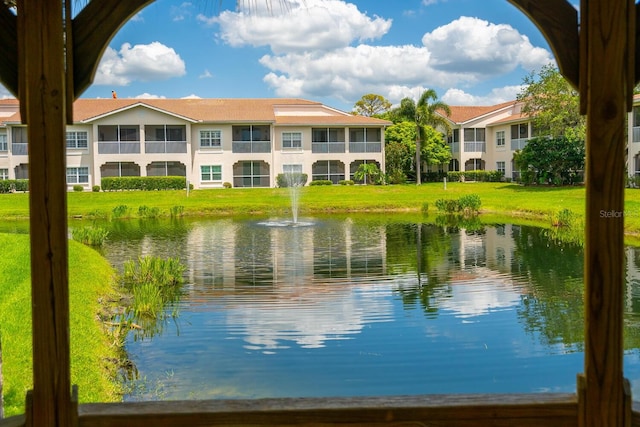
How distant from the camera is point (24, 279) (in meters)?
10.7

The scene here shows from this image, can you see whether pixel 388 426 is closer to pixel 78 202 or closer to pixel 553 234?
pixel 553 234

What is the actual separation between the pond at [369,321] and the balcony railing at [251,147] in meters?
25.6

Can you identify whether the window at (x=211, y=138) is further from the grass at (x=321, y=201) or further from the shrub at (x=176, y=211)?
the shrub at (x=176, y=211)

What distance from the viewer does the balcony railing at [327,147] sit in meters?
44.9

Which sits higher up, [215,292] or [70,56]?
[70,56]

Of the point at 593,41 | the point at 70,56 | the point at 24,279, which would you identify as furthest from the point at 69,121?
the point at 24,279

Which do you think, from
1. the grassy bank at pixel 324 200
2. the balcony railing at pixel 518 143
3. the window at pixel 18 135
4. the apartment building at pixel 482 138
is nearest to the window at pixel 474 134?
the apartment building at pixel 482 138

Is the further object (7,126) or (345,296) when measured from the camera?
(7,126)

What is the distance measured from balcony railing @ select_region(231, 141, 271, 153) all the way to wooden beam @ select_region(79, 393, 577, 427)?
41532 millimetres

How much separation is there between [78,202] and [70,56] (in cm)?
3205

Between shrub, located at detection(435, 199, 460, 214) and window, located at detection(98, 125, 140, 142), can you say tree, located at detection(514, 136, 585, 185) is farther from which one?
window, located at detection(98, 125, 140, 142)

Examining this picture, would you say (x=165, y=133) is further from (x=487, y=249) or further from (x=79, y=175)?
(x=487, y=249)

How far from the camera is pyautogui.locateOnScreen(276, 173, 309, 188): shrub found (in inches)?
1678

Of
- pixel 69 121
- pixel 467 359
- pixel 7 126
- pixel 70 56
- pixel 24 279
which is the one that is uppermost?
pixel 7 126
